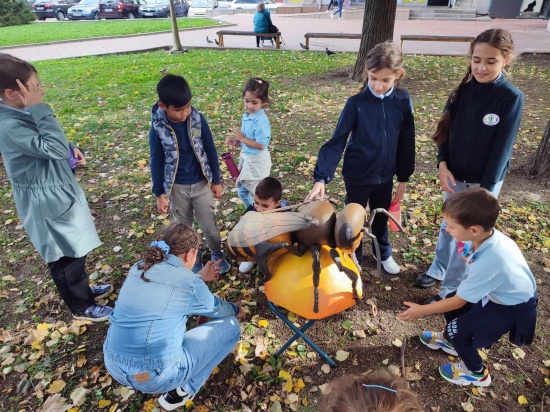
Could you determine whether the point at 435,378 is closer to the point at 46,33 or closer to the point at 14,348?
the point at 14,348

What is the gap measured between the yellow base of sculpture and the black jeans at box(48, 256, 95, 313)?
63.4 inches

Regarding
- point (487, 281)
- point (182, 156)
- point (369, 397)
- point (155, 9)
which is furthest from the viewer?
point (155, 9)

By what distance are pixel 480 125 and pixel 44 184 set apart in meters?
2.89

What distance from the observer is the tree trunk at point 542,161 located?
168 inches

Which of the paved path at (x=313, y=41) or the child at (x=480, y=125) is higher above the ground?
the child at (x=480, y=125)

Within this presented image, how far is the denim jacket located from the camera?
6.27 ft

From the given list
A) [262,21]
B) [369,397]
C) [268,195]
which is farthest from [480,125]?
[262,21]

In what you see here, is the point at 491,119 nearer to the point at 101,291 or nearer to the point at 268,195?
the point at 268,195

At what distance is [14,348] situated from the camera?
276 cm

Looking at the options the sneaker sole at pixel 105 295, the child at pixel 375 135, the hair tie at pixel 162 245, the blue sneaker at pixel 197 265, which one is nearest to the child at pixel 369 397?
the hair tie at pixel 162 245

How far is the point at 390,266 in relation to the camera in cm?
321

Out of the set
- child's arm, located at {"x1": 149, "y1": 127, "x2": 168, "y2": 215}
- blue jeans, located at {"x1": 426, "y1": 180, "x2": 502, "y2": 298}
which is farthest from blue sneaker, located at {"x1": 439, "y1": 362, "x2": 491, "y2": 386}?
child's arm, located at {"x1": 149, "y1": 127, "x2": 168, "y2": 215}

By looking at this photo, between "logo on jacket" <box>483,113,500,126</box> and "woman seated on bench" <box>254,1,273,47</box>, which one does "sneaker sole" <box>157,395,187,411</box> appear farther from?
"woman seated on bench" <box>254,1,273,47</box>

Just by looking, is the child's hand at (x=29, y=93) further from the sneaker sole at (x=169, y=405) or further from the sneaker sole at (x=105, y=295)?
the sneaker sole at (x=169, y=405)
